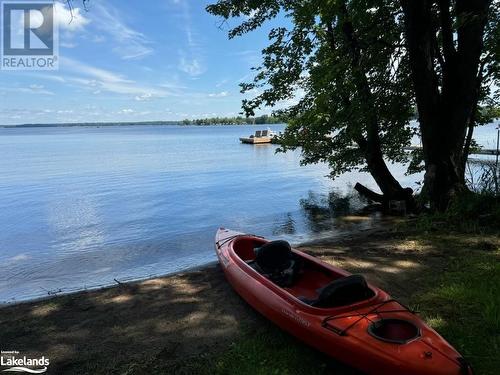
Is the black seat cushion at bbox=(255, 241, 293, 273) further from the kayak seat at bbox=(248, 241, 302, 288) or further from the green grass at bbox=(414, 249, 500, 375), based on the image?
the green grass at bbox=(414, 249, 500, 375)

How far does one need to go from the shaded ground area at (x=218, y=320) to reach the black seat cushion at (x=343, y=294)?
576 mm

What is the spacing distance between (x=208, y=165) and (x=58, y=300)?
101 ft

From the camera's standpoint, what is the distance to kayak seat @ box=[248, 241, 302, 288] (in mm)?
6613

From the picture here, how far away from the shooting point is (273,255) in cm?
697

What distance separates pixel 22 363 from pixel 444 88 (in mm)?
9737

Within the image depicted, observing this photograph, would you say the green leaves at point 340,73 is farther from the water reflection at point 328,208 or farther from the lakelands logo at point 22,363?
the lakelands logo at point 22,363

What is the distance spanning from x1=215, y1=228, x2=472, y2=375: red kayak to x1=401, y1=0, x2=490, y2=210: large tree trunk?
17.2 ft

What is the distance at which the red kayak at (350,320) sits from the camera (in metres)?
3.83

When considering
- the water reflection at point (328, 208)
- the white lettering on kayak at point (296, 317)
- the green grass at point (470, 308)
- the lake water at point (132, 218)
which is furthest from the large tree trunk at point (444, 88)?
the white lettering on kayak at point (296, 317)

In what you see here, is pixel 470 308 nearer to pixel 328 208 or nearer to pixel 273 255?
pixel 273 255

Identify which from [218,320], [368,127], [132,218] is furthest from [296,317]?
[132,218]

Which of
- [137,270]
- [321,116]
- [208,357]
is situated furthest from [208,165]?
[208,357]

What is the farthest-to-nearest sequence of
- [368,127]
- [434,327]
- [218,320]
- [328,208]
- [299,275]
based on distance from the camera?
[328,208]
[368,127]
[299,275]
[218,320]
[434,327]

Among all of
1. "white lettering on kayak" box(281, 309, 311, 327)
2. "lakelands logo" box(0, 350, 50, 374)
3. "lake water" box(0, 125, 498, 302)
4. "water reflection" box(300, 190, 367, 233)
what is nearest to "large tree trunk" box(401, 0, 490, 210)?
"lake water" box(0, 125, 498, 302)
